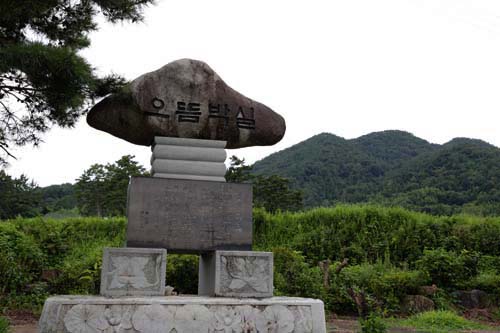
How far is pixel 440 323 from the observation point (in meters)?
7.59

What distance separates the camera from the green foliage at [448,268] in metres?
9.74

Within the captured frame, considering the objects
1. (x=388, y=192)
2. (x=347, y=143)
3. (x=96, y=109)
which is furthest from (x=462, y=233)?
(x=347, y=143)

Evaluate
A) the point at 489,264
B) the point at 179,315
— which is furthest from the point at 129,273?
the point at 489,264

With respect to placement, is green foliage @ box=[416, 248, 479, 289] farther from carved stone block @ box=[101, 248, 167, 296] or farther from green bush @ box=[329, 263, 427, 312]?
carved stone block @ box=[101, 248, 167, 296]

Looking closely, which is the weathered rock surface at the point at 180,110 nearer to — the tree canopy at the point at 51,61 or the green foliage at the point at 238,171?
the tree canopy at the point at 51,61

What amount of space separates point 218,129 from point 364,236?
21.2ft

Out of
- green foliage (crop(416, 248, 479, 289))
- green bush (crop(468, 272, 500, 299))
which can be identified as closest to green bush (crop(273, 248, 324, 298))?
green foliage (crop(416, 248, 479, 289))

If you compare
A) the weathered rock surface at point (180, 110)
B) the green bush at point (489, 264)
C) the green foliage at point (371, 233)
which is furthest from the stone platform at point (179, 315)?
the green bush at point (489, 264)

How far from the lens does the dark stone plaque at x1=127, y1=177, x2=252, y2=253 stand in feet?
17.5

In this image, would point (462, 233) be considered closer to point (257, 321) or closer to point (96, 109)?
point (257, 321)

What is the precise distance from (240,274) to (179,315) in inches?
34.0

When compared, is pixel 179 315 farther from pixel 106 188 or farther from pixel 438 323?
pixel 106 188

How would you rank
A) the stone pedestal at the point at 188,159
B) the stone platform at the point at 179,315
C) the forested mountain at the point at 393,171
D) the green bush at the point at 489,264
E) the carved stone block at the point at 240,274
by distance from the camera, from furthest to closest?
the forested mountain at the point at 393,171
the green bush at the point at 489,264
the stone pedestal at the point at 188,159
the carved stone block at the point at 240,274
the stone platform at the point at 179,315

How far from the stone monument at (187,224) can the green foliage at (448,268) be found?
5328 mm
